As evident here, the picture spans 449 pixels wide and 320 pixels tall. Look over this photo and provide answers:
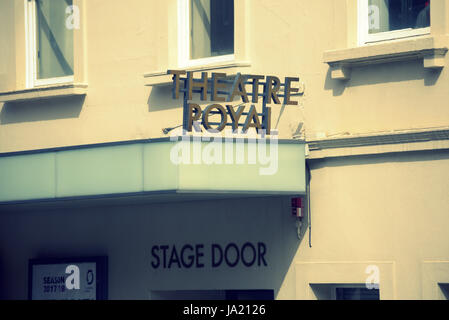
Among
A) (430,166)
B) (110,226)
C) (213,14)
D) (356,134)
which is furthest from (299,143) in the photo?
(110,226)

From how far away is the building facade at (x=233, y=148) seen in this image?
11508 mm

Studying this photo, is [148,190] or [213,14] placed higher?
[213,14]

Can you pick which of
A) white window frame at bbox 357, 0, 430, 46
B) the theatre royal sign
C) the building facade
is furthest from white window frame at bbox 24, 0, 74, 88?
white window frame at bbox 357, 0, 430, 46

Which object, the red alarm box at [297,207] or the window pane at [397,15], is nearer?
the window pane at [397,15]

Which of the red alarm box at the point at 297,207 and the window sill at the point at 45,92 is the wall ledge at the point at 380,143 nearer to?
the red alarm box at the point at 297,207

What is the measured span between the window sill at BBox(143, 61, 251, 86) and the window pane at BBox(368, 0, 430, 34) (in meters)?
1.65

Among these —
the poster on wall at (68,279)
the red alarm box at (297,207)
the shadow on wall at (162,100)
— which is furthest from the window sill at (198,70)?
the poster on wall at (68,279)

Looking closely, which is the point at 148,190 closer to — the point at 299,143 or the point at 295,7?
the point at 299,143

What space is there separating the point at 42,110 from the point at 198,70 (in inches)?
105

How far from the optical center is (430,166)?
453 inches

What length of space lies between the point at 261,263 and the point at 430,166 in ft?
8.25

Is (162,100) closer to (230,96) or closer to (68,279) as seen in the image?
(230,96)

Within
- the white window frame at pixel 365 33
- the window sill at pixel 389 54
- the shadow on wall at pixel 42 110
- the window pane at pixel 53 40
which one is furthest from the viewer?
the window pane at pixel 53 40

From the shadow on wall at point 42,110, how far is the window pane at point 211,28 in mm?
Result: 1824
